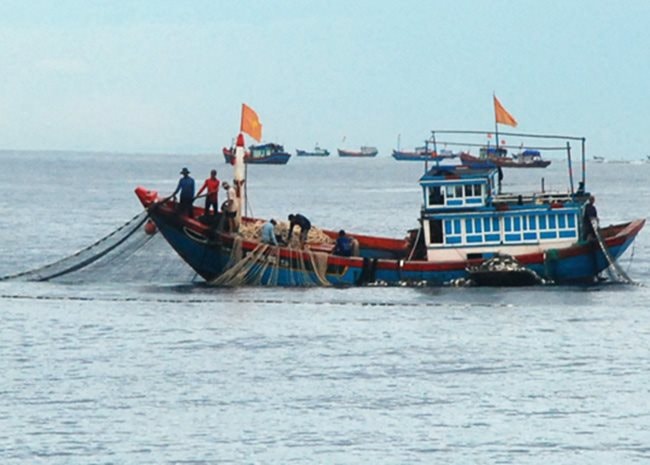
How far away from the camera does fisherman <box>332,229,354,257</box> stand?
49906mm

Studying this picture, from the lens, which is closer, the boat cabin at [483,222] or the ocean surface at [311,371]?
the ocean surface at [311,371]

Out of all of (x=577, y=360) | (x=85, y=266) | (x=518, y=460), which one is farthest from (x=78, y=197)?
(x=518, y=460)

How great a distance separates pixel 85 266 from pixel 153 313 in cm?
531

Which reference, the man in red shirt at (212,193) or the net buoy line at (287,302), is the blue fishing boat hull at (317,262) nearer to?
the man in red shirt at (212,193)

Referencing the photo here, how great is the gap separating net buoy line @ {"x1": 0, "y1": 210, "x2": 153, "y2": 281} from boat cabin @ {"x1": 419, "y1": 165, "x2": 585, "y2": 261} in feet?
28.0

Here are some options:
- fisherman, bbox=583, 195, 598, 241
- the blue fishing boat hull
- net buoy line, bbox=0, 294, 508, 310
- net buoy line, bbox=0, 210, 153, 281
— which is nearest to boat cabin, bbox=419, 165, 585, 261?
fisherman, bbox=583, 195, 598, 241

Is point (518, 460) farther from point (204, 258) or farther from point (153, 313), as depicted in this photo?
point (204, 258)

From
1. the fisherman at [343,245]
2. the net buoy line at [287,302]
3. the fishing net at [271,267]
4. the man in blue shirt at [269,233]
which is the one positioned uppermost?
the man in blue shirt at [269,233]

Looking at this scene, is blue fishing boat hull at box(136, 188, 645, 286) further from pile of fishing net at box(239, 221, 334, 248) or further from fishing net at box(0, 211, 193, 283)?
fishing net at box(0, 211, 193, 283)

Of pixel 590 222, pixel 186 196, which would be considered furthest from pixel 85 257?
pixel 590 222

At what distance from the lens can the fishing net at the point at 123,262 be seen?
50.4m

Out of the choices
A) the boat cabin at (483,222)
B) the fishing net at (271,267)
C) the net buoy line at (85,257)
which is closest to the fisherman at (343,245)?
the fishing net at (271,267)

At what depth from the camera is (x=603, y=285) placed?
52.0m

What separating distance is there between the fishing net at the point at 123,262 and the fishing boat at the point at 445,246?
1.22 metres
